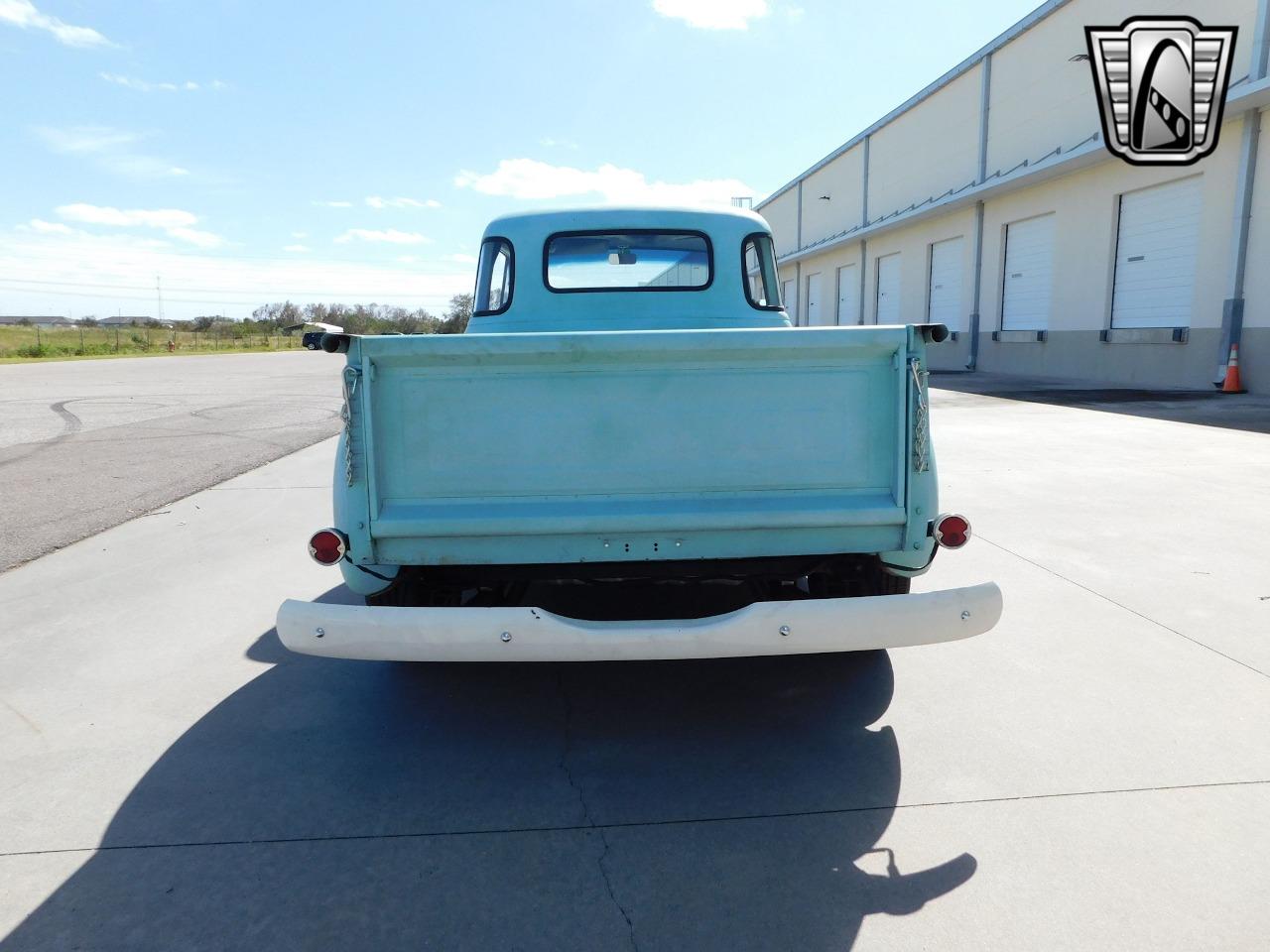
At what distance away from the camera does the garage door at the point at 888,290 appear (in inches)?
1147

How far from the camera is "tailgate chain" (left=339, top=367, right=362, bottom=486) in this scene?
2.82 meters

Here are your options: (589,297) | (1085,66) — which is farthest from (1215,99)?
(589,297)

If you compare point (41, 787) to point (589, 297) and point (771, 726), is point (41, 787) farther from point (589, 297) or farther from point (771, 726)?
point (589, 297)

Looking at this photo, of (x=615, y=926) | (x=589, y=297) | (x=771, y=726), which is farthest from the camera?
(x=589, y=297)

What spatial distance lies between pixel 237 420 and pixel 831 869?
12.6 meters

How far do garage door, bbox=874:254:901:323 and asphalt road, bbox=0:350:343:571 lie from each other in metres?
18.1

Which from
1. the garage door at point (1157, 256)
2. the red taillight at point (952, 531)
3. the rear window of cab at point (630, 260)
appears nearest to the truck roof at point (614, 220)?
the rear window of cab at point (630, 260)

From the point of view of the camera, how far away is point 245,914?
2215 millimetres

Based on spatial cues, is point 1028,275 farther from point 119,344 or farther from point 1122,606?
point 119,344

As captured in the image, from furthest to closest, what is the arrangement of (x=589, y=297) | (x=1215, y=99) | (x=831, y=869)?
(x=1215, y=99) < (x=589, y=297) < (x=831, y=869)

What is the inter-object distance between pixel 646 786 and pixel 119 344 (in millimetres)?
58839

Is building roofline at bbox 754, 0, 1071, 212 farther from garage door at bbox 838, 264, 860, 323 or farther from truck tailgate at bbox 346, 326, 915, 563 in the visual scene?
truck tailgate at bbox 346, 326, 915, 563

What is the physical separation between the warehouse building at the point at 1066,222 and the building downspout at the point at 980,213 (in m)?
0.04

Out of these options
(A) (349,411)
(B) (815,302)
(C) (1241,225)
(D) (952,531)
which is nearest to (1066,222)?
(C) (1241,225)
